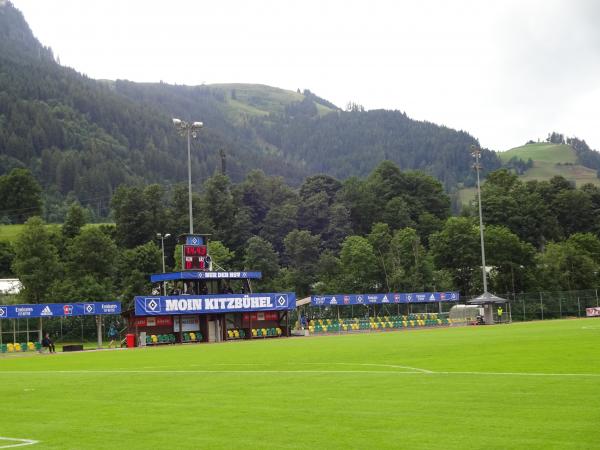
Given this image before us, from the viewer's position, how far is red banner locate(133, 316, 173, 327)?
64562mm

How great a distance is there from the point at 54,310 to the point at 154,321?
8.14 m

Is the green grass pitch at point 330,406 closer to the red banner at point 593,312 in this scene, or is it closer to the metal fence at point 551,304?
the metal fence at point 551,304

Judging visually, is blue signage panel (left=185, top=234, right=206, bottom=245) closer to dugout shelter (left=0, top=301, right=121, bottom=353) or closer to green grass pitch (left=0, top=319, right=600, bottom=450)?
dugout shelter (left=0, top=301, right=121, bottom=353)

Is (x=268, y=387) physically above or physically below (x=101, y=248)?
below

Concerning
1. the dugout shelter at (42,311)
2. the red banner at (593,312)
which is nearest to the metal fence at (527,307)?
the red banner at (593,312)

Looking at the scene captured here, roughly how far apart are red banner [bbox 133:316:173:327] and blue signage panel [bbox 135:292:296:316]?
3.50 feet

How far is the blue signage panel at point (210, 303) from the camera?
2517 inches

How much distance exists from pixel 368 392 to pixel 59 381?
1280cm

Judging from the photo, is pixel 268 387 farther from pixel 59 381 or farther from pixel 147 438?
pixel 59 381

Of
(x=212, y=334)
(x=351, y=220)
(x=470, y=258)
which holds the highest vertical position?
(x=351, y=220)

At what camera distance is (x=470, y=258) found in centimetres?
11375

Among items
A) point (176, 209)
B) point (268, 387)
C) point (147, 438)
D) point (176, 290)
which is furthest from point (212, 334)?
point (176, 209)

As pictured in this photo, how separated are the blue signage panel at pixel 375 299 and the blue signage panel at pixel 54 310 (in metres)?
21.2

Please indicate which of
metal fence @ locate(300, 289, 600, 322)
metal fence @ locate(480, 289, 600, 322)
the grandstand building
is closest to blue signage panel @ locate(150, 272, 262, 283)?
the grandstand building
